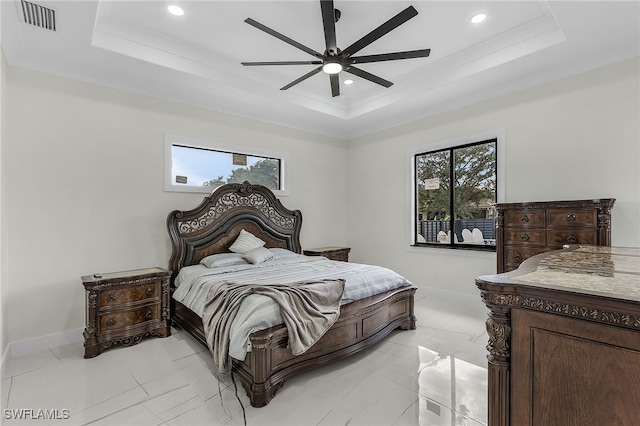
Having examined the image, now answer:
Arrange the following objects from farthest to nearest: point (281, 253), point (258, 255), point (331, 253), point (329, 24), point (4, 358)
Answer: point (331, 253) → point (281, 253) → point (258, 255) → point (4, 358) → point (329, 24)

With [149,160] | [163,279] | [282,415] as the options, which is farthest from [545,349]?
[149,160]

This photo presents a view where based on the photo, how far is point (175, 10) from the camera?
2.74m

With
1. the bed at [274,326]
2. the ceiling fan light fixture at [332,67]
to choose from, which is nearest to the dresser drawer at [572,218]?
the bed at [274,326]

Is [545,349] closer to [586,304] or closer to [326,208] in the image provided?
[586,304]

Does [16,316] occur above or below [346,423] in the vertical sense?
above

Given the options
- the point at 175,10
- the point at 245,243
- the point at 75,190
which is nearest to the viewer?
the point at 175,10

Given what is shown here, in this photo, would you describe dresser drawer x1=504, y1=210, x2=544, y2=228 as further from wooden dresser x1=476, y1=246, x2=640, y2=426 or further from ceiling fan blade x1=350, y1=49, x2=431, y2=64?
wooden dresser x1=476, y1=246, x2=640, y2=426

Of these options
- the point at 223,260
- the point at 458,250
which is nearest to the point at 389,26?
the point at 223,260

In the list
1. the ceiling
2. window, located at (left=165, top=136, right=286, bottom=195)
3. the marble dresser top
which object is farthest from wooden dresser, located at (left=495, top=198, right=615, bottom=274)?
window, located at (left=165, top=136, right=286, bottom=195)

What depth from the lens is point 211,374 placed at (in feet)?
7.99

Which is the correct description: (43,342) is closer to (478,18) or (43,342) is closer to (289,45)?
(289,45)

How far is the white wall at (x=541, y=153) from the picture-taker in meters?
3.01

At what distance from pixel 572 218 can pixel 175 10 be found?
4.23m

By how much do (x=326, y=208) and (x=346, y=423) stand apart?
159 inches
